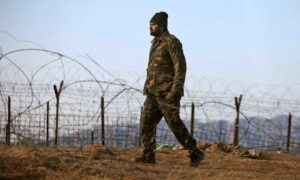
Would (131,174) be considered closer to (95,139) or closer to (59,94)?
(59,94)

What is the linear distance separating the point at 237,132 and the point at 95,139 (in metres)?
3.22

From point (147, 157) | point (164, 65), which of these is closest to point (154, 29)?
point (164, 65)

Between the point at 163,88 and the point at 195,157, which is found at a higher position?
the point at 163,88

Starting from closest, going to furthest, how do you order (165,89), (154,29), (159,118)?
(165,89) < (154,29) < (159,118)

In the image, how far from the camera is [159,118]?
6.76 m

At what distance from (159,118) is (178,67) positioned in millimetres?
794

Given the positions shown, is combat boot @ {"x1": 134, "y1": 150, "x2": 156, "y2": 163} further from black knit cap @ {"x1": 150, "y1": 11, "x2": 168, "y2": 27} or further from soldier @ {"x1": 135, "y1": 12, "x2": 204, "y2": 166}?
black knit cap @ {"x1": 150, "y1": 11, "x2": 168, "y2": 27}

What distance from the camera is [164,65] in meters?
Answer: 6.54

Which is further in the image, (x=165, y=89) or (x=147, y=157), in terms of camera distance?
(x=147, y=157)

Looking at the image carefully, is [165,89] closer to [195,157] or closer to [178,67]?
[178,67]

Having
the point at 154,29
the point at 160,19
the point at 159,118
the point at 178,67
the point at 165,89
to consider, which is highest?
the point at 160,19

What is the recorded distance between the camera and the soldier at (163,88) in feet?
20.7

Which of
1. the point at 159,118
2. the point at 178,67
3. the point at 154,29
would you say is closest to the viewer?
the point at 178,67

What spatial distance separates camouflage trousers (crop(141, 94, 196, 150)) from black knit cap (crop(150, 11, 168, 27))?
2.74ft
